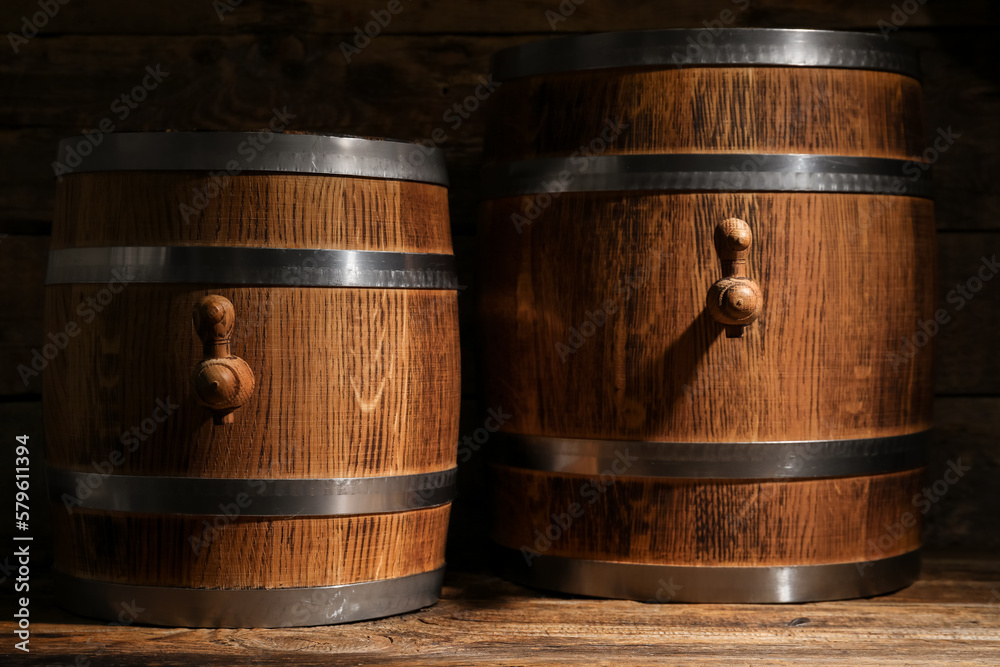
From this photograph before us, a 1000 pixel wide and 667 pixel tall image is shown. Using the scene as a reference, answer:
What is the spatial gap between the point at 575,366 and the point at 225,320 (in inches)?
24.7

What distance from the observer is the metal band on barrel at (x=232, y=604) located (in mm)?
1817

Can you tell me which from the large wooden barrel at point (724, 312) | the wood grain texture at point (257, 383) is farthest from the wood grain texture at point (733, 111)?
the wood grain texture at point (257, 383)

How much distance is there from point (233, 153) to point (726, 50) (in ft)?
2.79

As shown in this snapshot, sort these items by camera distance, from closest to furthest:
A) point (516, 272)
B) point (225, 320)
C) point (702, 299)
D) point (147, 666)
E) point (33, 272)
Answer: point (147, 666), point (225, 320), point (702, 299), point (516, 272), point (33, 272)

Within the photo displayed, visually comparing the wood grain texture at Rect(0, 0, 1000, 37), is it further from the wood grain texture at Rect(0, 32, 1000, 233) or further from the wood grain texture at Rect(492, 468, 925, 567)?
the wood grain texture at Rect(492, 468, 925, 567)

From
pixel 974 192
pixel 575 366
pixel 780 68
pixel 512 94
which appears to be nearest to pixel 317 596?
pixel 575 366

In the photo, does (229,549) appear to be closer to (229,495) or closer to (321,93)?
(229,495)

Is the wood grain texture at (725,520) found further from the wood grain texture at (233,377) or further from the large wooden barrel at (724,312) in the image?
the wood grain texture at (233,377)

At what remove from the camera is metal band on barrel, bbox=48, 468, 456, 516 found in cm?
180

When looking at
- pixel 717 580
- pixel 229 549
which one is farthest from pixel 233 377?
pixel 717 580

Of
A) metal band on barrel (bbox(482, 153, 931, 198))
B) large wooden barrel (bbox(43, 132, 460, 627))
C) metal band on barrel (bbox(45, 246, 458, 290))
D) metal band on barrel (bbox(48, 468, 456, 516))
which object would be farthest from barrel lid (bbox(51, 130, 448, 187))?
metal band on barrel (bbox(48, 468, 456, 516))

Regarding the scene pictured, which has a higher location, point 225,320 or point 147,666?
point 225,320

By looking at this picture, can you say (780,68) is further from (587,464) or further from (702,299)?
(587,464)

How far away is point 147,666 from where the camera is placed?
5.39 ft
